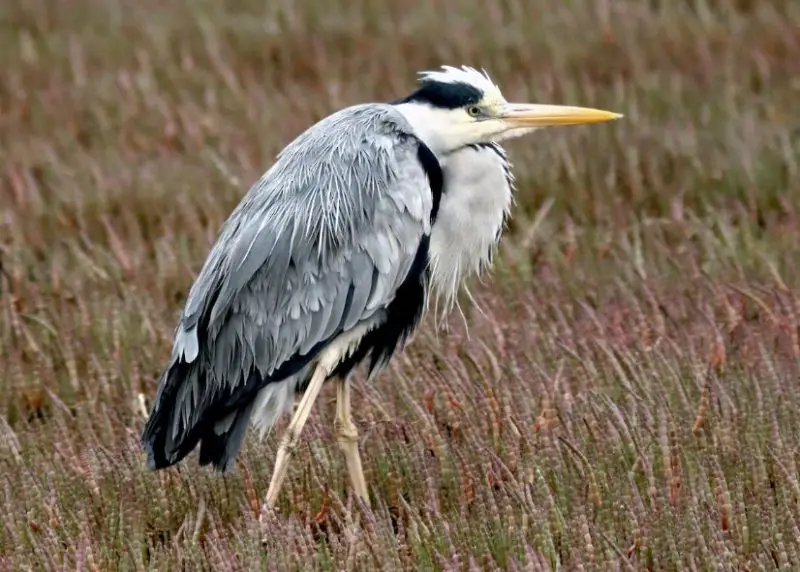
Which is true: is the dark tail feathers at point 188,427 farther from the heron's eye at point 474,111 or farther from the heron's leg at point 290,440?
the heron's eye at point 474,111

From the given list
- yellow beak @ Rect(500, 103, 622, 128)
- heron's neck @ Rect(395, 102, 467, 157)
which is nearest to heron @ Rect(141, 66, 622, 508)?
heron's neck @ Rect(395, 102, 467, 157)

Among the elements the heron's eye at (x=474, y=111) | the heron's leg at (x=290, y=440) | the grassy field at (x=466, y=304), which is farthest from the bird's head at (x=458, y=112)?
the heron's leg at (x=290, y=440)

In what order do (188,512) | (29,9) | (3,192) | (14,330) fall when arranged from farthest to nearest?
(29,9), (3,192), (14,330), (188,512)

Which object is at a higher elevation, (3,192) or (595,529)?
(3,192)

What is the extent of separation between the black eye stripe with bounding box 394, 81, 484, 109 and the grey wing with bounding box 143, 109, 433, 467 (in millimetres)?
172

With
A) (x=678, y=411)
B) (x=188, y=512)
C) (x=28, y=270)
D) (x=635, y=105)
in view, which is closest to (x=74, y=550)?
(x=188, y=512)

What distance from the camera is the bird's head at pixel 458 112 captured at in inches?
185

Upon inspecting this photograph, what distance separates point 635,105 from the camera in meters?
8.51

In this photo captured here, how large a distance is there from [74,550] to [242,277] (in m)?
1.04

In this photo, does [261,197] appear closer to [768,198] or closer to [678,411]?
[678,411]

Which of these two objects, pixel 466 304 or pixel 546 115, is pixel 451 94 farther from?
pixel 466 304

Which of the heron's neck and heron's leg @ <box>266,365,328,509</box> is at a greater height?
the heron's neck

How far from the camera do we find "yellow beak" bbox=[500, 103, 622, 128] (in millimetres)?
4820

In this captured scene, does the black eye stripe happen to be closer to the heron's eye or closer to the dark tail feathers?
the heron's eye
